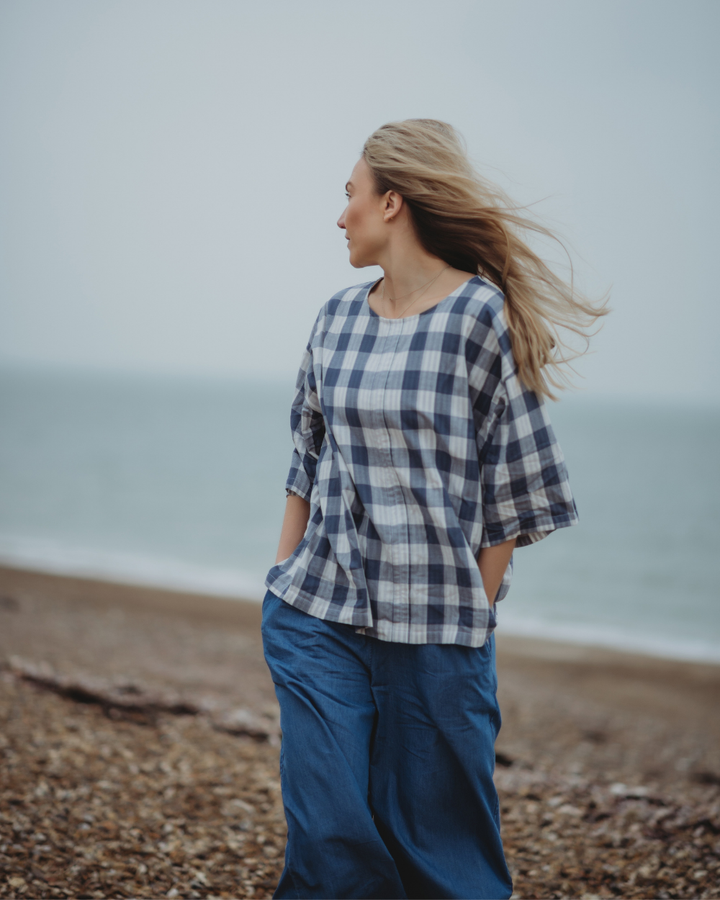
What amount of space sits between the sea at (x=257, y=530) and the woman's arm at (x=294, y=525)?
10.4m

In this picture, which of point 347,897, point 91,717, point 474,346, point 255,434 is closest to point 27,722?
point 91,717

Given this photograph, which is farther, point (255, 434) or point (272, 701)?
point (255, 434)

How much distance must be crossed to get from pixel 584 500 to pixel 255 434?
32461 mm

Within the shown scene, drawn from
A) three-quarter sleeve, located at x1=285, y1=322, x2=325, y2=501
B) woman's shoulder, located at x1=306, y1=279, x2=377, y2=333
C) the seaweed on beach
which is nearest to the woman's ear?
woman's shoulder, located at x1=306, y1=279, x2=377, y2=333

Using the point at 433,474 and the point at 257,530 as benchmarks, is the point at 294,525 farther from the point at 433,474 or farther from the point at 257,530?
the point at 257,530

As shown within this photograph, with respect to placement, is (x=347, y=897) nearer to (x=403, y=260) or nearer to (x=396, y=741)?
(x=396, y=741)

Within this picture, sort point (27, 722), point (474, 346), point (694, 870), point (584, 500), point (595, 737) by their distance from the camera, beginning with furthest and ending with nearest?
1. point (584, 500)
2. point (595, 737)
3. point (27, 722)
4. point (694, 870)
5. point (474, 346)

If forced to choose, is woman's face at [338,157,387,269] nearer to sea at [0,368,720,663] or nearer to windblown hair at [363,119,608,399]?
windblown hair at [363,119,608,399]

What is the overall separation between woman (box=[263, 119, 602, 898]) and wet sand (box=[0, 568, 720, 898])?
1.30 meters

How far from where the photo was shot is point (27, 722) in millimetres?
4395

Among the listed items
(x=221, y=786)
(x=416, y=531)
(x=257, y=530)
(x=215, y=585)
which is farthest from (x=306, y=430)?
(x=257, y=530)

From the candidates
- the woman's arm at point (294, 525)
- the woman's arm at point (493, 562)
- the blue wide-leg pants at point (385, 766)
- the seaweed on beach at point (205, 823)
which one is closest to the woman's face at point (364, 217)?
the woman's arm at point (294, 525)

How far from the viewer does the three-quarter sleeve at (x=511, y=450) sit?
5.99 feet

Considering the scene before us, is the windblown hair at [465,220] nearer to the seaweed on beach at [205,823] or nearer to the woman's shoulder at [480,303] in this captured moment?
the woman's shoulder at [480,303]
